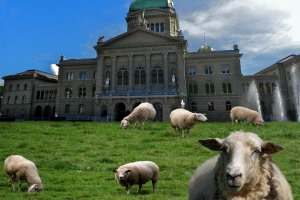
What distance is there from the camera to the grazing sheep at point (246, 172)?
338cm

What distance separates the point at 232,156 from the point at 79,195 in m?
7.39

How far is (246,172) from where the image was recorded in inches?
133

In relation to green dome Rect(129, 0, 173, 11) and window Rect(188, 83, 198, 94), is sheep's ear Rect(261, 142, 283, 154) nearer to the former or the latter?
window Rect(188, 83, 198, 94)

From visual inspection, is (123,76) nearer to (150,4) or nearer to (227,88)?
(227,88)

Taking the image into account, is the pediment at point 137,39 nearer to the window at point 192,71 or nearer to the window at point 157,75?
the window at point 157,75

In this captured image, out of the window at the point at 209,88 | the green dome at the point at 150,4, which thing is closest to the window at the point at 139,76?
the window at the point at 209,88

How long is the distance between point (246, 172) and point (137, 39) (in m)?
60.3

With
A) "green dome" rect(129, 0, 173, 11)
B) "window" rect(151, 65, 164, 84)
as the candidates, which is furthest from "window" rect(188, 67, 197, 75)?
"green dome" rect(129, 0, 173, 11)

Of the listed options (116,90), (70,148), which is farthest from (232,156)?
(116,90)

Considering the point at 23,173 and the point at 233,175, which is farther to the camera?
the point at 23,173

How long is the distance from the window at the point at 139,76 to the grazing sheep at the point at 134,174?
5030cm

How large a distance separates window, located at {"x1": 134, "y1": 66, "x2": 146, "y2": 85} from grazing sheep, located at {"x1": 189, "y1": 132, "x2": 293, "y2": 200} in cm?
5680

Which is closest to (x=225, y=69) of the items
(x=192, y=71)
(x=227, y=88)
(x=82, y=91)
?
(x=227, y=88)

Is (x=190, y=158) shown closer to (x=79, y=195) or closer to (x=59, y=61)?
(x=79, y=195)
